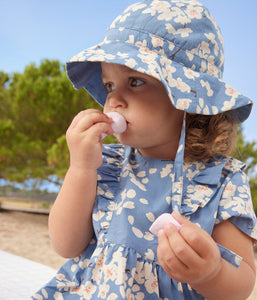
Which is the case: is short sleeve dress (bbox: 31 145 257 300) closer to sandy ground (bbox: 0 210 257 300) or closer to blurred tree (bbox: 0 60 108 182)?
sandy ground (bbox: 0 210 257 300)

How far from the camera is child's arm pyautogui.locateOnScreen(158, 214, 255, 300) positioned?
0.59 metres

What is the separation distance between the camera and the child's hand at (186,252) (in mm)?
587

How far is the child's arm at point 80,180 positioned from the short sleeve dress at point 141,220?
0.04 meters

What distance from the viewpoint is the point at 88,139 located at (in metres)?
0.79

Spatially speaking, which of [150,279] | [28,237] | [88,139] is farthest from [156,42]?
[28,237]

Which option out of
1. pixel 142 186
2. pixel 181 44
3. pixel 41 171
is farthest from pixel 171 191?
pixel 41 171

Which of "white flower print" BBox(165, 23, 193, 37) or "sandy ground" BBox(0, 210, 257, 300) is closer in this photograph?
"white flower print" BBox(165, 23, 193, 37)

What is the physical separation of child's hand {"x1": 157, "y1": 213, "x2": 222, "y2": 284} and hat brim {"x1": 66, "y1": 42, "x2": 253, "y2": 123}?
0.91 feet

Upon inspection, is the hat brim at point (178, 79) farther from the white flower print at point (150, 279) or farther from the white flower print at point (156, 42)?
the white flower print at point (150, 279)

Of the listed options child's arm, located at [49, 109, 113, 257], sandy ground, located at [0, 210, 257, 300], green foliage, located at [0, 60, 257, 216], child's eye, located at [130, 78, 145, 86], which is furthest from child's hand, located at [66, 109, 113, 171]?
green foliage, located at [0, 60, 257, 216]

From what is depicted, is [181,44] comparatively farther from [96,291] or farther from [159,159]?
[96,291]

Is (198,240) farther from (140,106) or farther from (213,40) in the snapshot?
(213,40)

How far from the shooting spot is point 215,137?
0.90 metres

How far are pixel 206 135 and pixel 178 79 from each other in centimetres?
20
